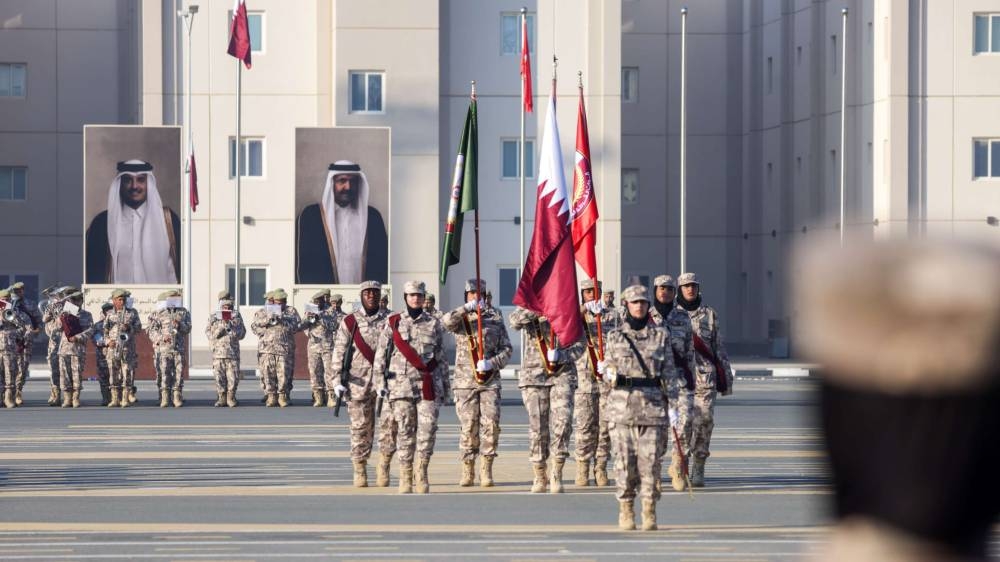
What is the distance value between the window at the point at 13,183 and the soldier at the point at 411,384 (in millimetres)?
43379

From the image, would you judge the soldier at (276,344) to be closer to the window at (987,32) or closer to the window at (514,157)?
the window at (514,157)

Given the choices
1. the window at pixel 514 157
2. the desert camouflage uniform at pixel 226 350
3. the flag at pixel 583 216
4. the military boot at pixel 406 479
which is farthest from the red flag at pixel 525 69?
the military boot at pixel 406 479

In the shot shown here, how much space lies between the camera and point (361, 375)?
18.8 m

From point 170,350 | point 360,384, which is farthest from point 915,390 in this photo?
point 170,350

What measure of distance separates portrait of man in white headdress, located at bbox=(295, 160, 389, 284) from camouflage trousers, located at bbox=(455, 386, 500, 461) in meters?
23.6

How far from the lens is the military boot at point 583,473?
60.5 feet

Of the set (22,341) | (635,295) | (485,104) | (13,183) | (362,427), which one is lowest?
(362,427)

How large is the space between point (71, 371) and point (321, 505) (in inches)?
604

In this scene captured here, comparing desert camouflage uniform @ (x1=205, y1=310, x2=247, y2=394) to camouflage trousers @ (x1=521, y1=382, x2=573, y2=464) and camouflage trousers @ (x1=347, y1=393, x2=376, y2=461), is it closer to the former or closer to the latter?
camouflage trousers @ (x1=347, y1=393, x2=376, y2=461)

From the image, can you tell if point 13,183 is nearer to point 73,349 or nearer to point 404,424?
point 73,349

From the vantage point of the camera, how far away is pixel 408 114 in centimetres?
4800

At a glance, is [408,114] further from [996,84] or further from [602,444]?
[602,444]

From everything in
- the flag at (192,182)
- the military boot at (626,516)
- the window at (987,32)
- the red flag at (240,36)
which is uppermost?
the window at (987,32)

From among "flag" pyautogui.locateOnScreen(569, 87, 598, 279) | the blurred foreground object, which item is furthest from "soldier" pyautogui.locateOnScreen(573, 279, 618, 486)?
the blurred foreground object
